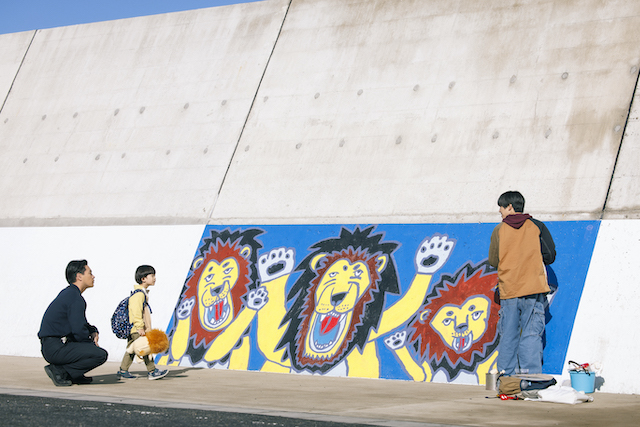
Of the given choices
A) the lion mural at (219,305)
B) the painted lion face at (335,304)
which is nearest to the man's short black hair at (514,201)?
the painted lion face at (335,304)

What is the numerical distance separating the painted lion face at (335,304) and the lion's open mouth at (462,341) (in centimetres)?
120

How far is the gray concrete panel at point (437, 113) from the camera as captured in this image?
27.8 ft

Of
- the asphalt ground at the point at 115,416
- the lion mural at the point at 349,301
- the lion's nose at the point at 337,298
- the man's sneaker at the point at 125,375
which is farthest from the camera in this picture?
the lion's nose at the point at 337,298

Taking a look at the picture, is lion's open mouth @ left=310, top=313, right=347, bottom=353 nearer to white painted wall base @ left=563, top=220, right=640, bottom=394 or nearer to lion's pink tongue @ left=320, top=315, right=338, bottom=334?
lion's pink tongue @ left=320, top=315, right=338, bottom=334

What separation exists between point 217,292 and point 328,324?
1.58m

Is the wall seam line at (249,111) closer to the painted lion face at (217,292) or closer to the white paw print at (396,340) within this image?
the painted lion face at (217,292)

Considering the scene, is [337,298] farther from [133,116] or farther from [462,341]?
[133,116]

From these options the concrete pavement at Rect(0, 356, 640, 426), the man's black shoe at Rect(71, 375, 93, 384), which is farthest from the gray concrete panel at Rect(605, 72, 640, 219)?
the man's black shoe at Rect(71, 375, 93, 384)

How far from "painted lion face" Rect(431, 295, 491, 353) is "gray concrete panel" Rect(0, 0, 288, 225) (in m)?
3.77

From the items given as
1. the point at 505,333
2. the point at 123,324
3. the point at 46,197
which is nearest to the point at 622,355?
the point at 505,333

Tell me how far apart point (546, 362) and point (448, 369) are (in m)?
0.92

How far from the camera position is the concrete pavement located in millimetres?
5043

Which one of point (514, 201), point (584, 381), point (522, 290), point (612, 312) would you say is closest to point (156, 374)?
point (522, 290)

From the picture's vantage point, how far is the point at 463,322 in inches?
299
